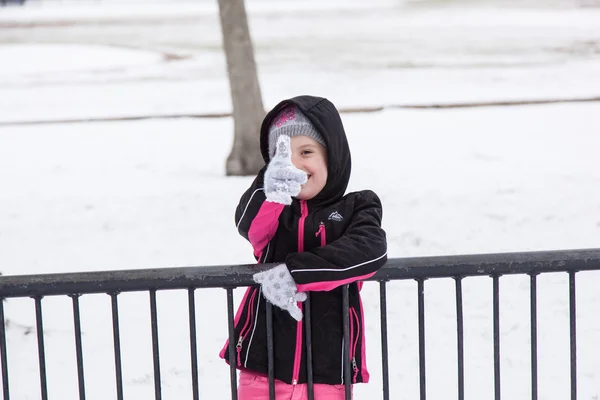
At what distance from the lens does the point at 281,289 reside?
2.92m

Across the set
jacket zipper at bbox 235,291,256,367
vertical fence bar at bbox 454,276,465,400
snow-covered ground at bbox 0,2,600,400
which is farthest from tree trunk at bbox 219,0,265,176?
jacket zipper at bbox 235,291,256,367

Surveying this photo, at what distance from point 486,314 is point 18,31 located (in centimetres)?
2930

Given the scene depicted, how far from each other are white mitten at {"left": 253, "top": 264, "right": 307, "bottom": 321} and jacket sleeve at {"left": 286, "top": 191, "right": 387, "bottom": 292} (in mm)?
23

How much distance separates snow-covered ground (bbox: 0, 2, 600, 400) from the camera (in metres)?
5.92

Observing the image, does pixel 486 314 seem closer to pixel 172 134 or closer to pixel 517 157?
pixel 517 157

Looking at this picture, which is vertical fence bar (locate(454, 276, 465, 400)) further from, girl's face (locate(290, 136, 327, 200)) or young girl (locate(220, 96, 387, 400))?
girl's face (locate(290, 136, 327, 200))

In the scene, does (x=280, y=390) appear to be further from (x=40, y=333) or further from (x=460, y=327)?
(x=40, y=333)

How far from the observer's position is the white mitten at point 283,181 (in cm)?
279

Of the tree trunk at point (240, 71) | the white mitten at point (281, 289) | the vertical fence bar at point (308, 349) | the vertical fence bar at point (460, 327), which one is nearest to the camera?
the white mitten at point (281, 289)

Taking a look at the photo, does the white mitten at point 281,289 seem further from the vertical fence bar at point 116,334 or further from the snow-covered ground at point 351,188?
the snow-covered ground at point 351,188

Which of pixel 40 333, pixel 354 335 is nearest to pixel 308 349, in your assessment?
pixel 354 335

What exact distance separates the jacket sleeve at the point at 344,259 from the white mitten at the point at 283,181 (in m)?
0.20

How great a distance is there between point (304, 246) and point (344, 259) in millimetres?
178

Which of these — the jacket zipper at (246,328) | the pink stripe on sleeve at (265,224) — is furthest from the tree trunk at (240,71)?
the pink stripe on sleeve at (265,224)
